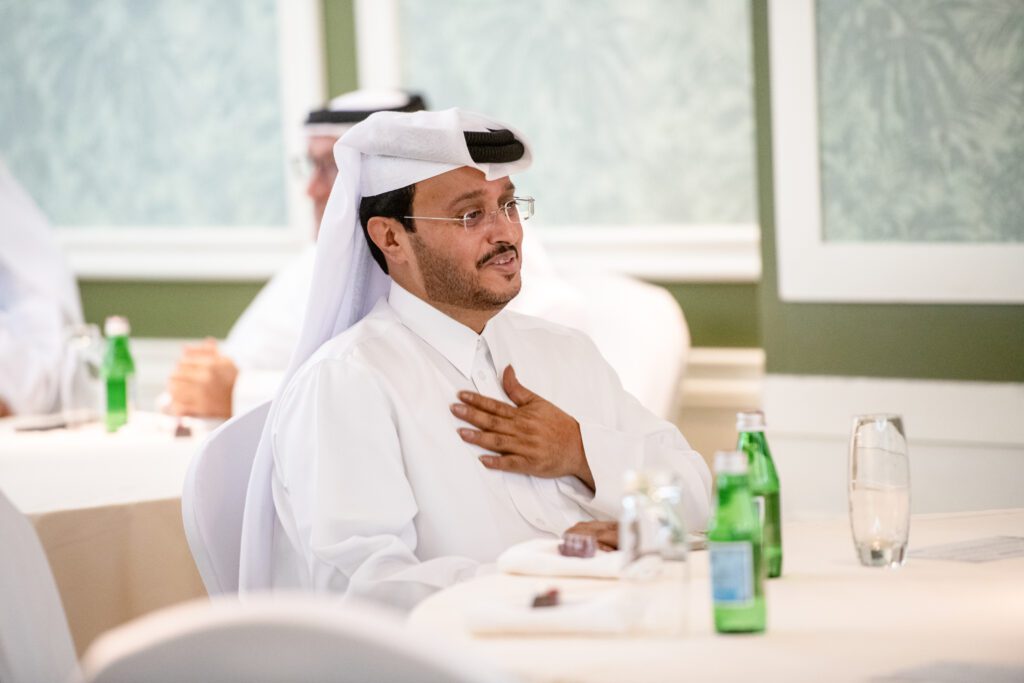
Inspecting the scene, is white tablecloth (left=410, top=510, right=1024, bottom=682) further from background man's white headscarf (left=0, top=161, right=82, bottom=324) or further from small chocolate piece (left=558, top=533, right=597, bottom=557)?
background man's white headscarf (left=0, top=161, right=82, bottom=324)

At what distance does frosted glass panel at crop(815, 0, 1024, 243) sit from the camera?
11.3 ft

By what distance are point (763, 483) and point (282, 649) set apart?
1.03m

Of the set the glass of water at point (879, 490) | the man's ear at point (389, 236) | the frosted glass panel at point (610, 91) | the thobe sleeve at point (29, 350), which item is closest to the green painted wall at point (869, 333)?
the frosted glass panel at point (610, 91)

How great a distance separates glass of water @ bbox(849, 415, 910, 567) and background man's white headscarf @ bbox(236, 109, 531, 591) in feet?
2.87

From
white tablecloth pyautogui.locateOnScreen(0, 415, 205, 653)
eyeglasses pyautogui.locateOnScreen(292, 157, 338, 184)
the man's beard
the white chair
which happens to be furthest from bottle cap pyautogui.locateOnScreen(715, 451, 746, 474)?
eyeglasses pyautogui.locateOnScreen(292, 157, 338, 184)

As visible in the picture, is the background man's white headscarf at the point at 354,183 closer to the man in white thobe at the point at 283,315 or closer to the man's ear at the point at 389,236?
the man's ear at the point at 389,236

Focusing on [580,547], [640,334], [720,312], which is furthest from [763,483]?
[720,312]

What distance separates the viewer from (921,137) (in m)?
3.55

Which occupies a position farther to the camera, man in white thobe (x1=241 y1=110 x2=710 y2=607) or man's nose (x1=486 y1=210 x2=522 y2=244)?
man's nose (x1=486 y1=210 x2=522 y2=244)

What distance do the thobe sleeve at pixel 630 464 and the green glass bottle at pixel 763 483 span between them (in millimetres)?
481

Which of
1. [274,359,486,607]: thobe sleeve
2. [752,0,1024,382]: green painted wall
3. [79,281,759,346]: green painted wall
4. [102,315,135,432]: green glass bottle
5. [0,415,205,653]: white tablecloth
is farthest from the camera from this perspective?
[79,281,759,346]: green painted wall

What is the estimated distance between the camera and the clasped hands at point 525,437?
8.09 ft

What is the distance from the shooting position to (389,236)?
104 inches

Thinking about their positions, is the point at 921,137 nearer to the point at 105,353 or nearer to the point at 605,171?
the point at 605,171
